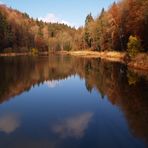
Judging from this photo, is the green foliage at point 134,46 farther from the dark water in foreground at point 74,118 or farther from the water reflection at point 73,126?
the water reflection at point 73,126

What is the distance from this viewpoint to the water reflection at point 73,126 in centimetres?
1198

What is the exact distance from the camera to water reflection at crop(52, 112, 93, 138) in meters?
12.0

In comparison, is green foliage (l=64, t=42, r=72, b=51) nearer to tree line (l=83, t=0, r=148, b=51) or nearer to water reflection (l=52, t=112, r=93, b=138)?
tree line (l=83, t=0, r=148, b=51)

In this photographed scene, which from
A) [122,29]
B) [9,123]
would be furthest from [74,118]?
[122,29]

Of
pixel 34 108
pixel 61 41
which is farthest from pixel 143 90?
pixel 61 41

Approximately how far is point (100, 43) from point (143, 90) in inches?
3000

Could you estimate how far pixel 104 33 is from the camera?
308 ft

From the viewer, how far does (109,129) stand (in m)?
12.7

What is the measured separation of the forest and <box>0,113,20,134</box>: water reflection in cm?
3246

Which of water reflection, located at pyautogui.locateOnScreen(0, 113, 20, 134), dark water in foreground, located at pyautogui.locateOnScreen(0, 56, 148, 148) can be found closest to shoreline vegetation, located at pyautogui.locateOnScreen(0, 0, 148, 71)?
dark water in foreground, located at pyautogui.locateOnScreen(0, 56, 148, 148)

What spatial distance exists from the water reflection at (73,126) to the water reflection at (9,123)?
202 cm

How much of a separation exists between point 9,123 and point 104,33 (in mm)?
82916

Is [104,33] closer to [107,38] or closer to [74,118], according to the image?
[107,38]

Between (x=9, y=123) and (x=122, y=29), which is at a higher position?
(x=122, y=29)
